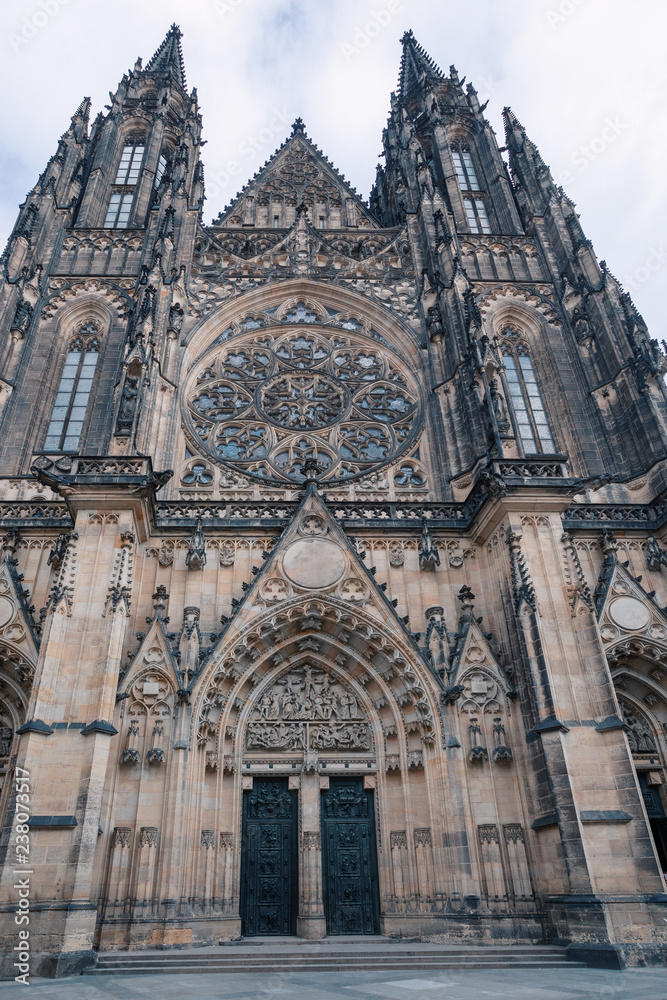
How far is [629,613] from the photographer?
12.6 meters

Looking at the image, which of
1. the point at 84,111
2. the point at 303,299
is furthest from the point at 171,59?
the point at 303,299

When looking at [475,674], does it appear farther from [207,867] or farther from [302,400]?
A: [302,400]

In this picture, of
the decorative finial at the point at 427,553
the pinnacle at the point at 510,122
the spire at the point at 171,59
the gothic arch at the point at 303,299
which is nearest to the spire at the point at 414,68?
the pinnacle at the point at 510,122

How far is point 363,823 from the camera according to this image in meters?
11.6

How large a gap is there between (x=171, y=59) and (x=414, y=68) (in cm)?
1087

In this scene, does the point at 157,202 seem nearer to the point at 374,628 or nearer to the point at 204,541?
the point at 204,541

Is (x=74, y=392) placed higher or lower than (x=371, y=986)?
higher

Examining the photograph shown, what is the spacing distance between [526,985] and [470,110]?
91.3ft

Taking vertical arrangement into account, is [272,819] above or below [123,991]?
above

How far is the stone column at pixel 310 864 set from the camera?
417 inches

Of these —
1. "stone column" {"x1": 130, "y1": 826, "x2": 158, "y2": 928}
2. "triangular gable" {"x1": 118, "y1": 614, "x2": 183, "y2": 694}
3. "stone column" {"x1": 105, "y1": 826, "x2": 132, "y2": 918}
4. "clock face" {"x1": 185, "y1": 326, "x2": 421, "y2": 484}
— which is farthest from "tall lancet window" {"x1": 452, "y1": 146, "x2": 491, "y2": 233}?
"stone column" {"x1": 105, "y1": 826, "x2": 132, "y2": 918}

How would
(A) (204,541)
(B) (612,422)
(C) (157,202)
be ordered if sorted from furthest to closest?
(C) (157,202) → (B) (612,422) → (A) (204,541)

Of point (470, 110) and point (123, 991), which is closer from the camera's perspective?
point (123, 991)

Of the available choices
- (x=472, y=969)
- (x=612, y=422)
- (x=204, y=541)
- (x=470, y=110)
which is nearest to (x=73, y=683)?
(x=204, y=541)
